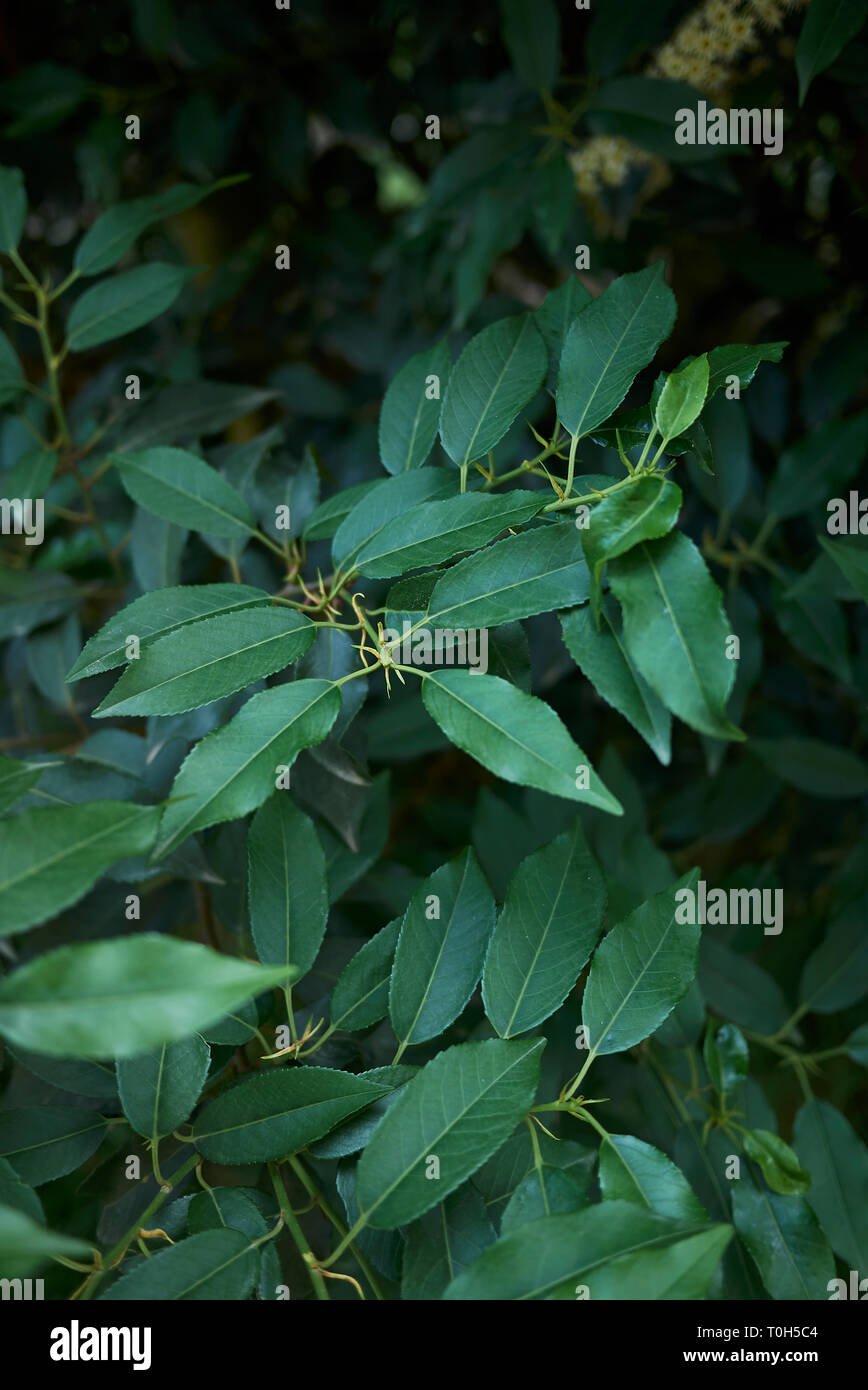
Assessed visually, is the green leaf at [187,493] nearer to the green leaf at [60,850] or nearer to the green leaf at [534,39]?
the green leaf at [60,850]

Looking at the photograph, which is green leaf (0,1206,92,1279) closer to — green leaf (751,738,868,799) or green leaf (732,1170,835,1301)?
green leaf (732,1170,835,1301)

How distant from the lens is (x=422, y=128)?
1.10 m

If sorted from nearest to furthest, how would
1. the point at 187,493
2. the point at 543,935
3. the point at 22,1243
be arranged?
the point at 22,1243
the point at 543,935
the point at 187,493

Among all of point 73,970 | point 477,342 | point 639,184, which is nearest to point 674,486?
point 477,342

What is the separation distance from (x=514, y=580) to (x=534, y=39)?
0.61 m

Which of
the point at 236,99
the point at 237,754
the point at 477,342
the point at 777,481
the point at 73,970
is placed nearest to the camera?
the point at 73,970

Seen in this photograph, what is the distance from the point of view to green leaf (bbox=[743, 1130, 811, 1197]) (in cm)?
52

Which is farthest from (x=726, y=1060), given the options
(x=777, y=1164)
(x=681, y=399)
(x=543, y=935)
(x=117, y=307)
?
(x=117, y=307)

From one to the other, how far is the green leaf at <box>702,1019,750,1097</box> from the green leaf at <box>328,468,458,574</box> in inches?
13.9

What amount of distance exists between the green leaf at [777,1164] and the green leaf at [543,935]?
16cm

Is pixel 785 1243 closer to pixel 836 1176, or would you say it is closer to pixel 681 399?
pixel 836 1176

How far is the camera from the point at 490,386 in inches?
20.5
